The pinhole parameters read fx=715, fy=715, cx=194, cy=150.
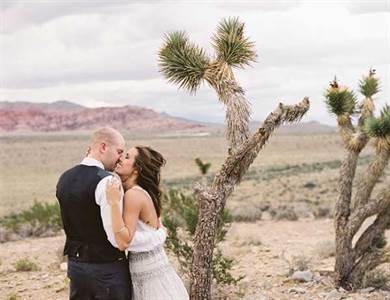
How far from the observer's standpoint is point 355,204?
9844 mm

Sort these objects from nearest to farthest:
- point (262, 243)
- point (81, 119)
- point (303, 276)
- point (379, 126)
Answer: point (379, 126) → point (303, 276) → point (262, 243) → point (81, 119)

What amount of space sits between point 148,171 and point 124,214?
1.32ft

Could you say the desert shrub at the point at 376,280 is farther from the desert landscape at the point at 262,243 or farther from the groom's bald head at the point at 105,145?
the groom's bald head at the point at 105,145

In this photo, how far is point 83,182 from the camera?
200 inches

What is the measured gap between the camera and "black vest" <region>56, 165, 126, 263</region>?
5.06m

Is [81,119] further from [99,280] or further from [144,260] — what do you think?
[99,280]

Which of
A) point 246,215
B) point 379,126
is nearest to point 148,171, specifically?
point 379,126

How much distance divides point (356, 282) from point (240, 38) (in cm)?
371

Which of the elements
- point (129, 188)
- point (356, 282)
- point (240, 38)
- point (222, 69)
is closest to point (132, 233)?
point (129, 188)

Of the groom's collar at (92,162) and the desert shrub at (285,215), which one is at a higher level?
the groom's collar at (92,162)

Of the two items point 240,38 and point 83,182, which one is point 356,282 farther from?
point 83,182

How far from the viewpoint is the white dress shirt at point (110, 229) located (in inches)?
196

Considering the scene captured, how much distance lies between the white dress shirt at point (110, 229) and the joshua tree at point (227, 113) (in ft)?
7.49

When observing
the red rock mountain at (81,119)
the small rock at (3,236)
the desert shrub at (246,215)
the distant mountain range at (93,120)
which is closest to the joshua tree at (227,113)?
the small rock at (3,236)
